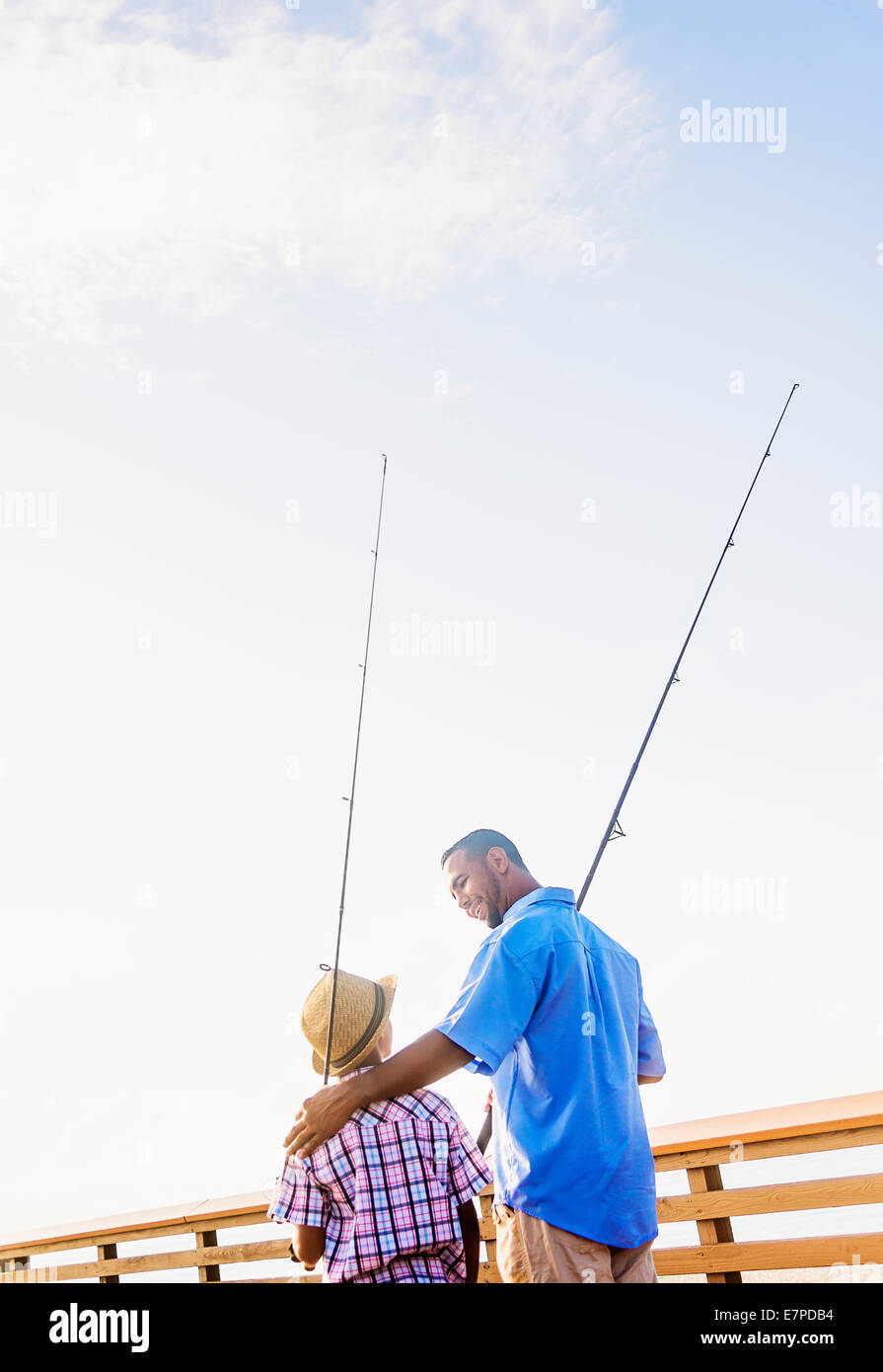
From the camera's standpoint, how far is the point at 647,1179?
6.74 feet

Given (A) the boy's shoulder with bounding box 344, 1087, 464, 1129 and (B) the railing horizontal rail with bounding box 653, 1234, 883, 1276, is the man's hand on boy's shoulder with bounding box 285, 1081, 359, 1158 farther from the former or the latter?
(B) the railing horizontal rail with bounding box 653, 1234, 883, 1276

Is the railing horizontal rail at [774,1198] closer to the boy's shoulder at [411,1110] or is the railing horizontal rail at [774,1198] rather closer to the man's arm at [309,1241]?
the boy's shoulder at [411,1110]

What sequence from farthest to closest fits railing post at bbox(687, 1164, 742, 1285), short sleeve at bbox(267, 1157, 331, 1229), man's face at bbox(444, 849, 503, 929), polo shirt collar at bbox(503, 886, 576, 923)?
railing post at bbox(687, 1164, 742, 1285) < man's face at bbox(444, 849, 503, 929) < polo shirt collar at bbox(503, 886, 576, 923) < short sleeve at bbox(267, 1157, 331, 1229)

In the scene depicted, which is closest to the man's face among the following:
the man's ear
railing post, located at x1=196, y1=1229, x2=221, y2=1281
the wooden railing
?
the man's ear

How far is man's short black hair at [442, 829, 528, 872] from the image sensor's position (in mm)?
2381

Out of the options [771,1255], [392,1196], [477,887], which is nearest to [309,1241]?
[392,1196]

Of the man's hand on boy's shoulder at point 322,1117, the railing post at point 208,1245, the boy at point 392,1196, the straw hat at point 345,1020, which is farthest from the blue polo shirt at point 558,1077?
the railing post at point 208,1245
